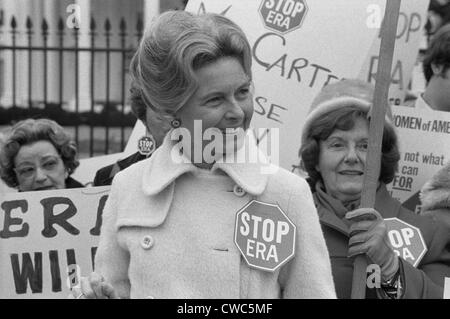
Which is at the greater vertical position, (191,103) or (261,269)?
(191,103)

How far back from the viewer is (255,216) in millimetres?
2359

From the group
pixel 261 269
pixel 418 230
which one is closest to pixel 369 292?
pixel 418 230

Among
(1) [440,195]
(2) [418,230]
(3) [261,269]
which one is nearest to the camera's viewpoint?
(3) [261,269]

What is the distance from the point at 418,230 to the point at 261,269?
906 millimetres

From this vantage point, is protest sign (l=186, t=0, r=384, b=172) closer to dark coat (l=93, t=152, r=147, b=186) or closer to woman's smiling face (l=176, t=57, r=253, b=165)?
dark coat (l=93, t=152, r=147, b=186)

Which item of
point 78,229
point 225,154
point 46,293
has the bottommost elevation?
point 46,293

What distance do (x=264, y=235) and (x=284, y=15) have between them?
5.54 ft

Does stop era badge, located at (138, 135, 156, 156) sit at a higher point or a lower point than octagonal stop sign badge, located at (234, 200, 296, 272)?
lower

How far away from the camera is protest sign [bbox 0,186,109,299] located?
360cm

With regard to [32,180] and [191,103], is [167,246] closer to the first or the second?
[191,103]

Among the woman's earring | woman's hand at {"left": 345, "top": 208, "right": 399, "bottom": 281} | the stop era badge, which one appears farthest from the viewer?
the stop era badge

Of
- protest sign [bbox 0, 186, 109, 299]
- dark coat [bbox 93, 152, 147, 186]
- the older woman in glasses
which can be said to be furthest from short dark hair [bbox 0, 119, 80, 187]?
protest sign [bbox 0, 186, 109, 299]

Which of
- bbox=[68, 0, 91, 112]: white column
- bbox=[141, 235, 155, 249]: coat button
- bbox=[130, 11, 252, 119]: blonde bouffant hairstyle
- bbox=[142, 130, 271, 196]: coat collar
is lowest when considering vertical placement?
bbox=[68, 0, 91, 112]: white column

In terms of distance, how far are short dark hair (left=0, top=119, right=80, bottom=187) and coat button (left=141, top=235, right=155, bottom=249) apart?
1.61m
